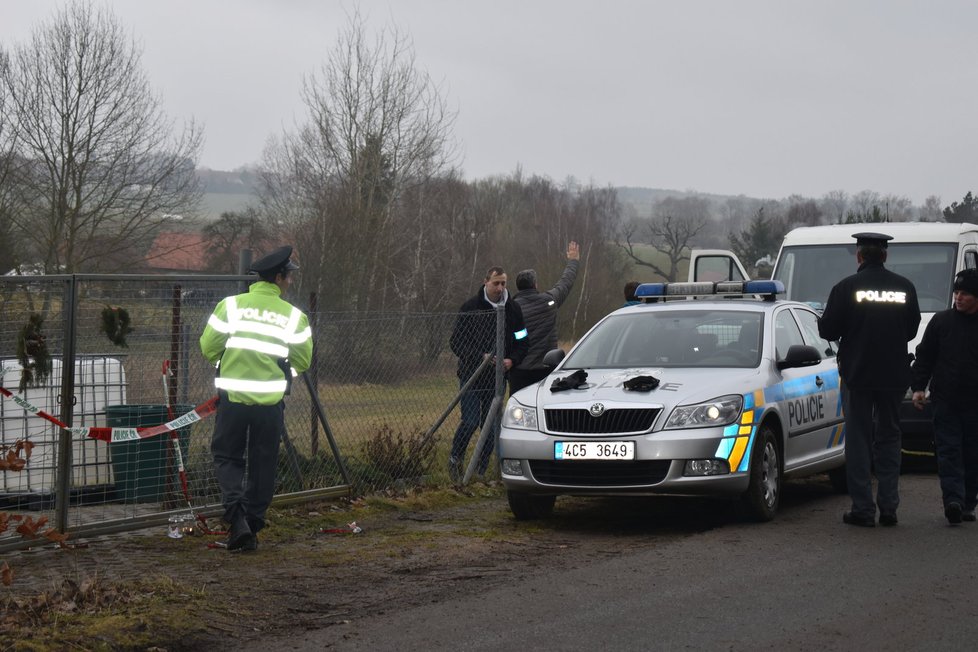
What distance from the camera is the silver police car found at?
885cm

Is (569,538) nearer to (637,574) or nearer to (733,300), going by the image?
(637,574)

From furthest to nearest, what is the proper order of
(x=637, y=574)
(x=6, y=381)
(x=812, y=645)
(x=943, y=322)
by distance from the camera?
(x=943, y=322) < (x=6, y=381) < (x=637, y=574) < (x=812, y=645)

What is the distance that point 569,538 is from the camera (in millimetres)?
8898

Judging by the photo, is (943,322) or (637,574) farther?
(943,322)

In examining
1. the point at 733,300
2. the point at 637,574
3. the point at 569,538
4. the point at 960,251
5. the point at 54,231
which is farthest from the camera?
the point at 54,231

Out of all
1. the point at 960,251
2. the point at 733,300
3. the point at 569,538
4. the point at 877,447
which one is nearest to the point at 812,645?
the point at 569,538

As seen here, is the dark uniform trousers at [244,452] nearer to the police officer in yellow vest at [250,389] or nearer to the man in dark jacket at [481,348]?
the police officer in yellow vest at [250,389]

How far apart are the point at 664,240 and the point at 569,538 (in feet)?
233

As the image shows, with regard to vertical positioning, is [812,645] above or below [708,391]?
below

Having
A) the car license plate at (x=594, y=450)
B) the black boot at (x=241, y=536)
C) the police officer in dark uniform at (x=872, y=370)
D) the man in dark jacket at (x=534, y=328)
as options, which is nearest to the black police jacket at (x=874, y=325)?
the police officer in dark uniform at (x=872, y=370)

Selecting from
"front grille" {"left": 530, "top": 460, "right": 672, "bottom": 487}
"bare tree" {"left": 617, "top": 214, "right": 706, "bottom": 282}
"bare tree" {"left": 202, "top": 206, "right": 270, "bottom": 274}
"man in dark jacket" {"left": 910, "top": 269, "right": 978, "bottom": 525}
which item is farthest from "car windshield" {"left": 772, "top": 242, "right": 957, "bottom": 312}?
"bare tree" {"left": 617, "top": 214, "right": 706, "bottom": 282}

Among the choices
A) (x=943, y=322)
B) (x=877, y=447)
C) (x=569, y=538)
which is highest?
(x=943, y=322)

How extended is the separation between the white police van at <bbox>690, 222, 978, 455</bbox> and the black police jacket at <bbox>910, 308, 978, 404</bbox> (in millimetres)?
5138

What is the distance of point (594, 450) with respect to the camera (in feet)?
29.2
